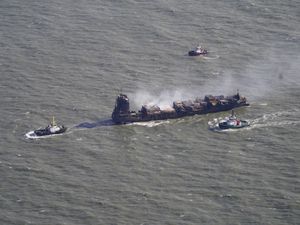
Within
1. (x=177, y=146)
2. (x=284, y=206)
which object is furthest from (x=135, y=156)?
→ (x=284, y=206)

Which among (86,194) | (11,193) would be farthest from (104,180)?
(11,193)

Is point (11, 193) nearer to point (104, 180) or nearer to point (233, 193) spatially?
point (104, 180)

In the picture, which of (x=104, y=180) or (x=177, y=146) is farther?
(x=177, y=146)

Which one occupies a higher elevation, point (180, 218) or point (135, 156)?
point (135, 156)

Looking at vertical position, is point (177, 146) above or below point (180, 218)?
above

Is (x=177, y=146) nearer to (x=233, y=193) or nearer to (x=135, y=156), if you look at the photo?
(x=135, y=156)

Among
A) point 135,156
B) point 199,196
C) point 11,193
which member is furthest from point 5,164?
point 199,196

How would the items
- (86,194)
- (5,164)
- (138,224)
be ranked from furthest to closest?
(5,164) → (86,194) → (138,224)

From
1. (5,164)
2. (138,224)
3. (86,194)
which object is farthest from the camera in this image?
(5,164)

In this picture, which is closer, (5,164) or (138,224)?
(138,224)
